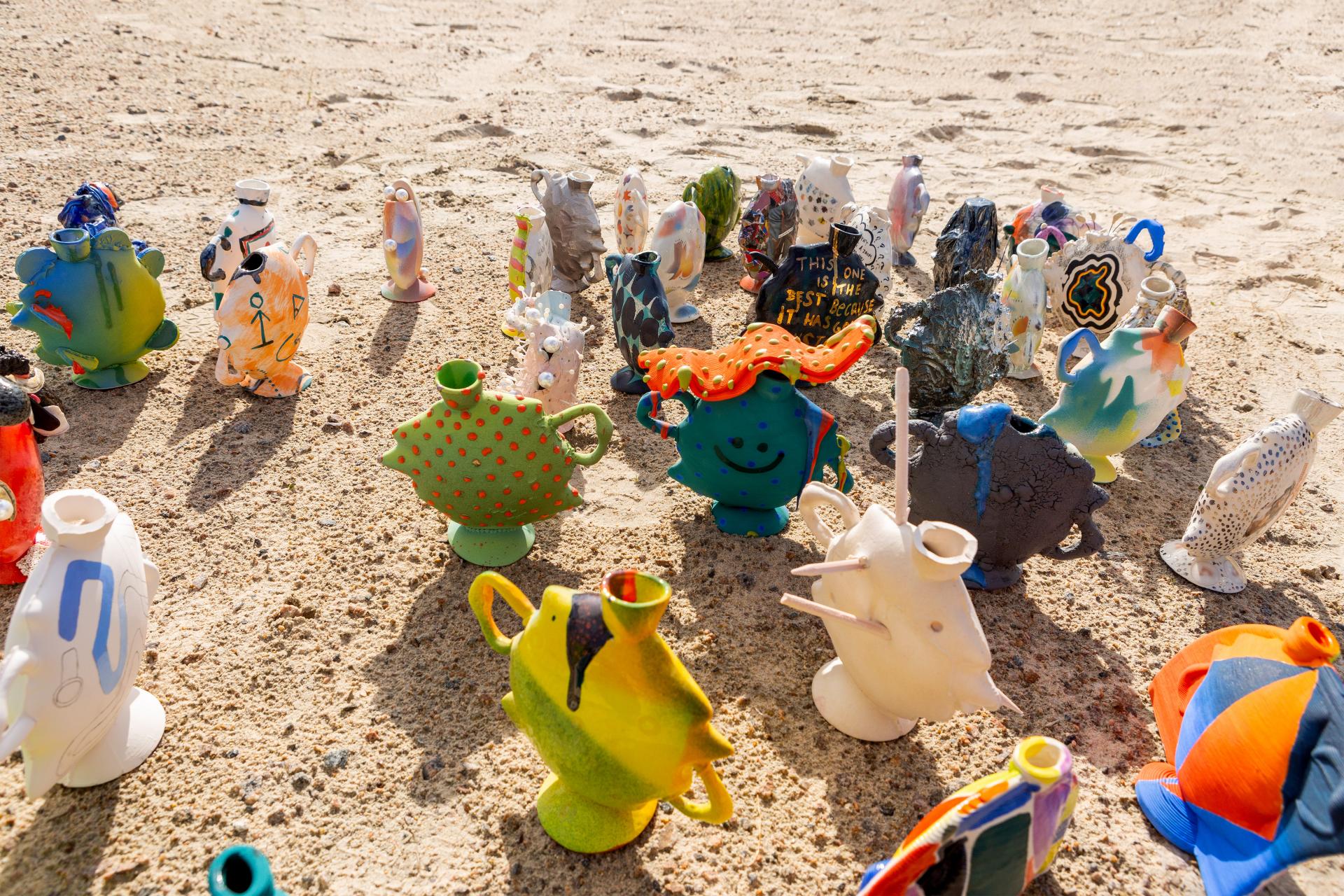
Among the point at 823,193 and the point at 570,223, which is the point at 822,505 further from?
the point at 823,193

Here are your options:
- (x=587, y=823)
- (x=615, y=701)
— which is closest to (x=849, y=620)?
(x=615, y=701)

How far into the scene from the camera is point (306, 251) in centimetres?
488

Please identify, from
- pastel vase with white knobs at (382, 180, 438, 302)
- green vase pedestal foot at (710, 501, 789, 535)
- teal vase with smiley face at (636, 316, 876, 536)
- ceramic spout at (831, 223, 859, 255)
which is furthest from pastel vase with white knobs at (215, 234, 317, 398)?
ceramic spout at (831, 223, 859, 255)

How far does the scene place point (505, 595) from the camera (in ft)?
8.73

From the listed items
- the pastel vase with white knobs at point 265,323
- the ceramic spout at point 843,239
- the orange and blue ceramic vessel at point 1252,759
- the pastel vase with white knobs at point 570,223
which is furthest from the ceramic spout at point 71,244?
the orange and blue ceramic vessel at point 1252,759

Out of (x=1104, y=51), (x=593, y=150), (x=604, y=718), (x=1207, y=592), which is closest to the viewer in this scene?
(x=604, y=718)

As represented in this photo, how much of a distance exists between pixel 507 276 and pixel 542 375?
2.00 metres

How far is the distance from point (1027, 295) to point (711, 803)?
3597mm

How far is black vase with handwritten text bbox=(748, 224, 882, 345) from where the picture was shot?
4.87 metres

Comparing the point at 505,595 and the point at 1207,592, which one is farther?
the point at 1207,592

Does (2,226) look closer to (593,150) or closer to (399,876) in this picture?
(593,150)

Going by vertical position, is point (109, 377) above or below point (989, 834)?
below

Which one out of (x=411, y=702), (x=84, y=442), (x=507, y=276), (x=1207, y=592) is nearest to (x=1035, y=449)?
(x=1207, y=592)

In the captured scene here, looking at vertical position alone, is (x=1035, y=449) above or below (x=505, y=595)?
above
